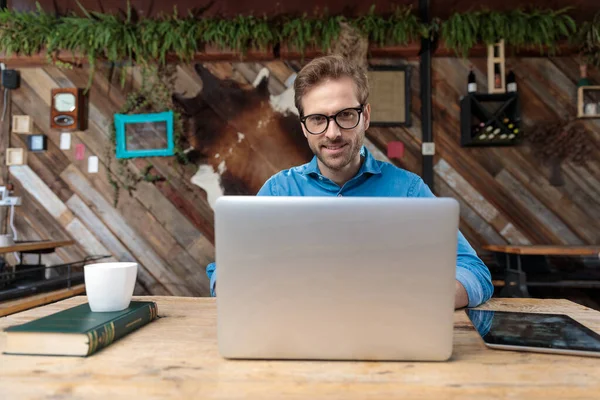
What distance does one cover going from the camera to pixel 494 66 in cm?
310

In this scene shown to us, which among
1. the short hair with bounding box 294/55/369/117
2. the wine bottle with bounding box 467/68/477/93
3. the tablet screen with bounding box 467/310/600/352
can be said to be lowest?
the tablet screen with bounding box 467/310/600/352

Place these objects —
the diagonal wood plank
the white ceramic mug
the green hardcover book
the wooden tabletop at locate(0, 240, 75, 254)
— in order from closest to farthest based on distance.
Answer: the green hardcover book, the white ceramic mug, the wooden tabletop at locate(0, 240, 75, 254), the diagonal wood plank

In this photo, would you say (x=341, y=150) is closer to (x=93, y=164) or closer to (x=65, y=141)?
(x=93, y=164)

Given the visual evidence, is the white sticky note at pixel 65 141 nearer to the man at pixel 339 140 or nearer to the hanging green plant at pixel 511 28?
the man at pixel 339 140

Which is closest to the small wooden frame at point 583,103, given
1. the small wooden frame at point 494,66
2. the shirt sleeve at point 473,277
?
the small wooden frame at point 494,66

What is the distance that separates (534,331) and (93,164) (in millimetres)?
3335

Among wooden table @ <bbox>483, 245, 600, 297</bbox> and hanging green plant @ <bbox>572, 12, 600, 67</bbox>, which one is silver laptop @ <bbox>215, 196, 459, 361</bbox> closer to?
wooden table @ <bbox>483, 245, 600, 297</bbox>

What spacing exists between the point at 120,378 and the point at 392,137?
2.90 meters

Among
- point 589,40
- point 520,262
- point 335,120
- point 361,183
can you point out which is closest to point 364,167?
point 361,183

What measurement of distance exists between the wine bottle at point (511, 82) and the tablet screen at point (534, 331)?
98.3 inches

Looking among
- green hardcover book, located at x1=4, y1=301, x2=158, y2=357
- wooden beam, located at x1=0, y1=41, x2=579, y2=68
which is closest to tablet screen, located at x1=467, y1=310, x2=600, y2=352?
green hardcover book, located at x1=4, y1=301, x2=158, y2=357

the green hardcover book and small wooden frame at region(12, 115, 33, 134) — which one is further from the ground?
small wooden frame at region(12, 115, 33, 134)

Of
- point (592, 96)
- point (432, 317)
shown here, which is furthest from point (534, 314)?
point (592, 96)

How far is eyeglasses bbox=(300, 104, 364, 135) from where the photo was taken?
57.4 inches
